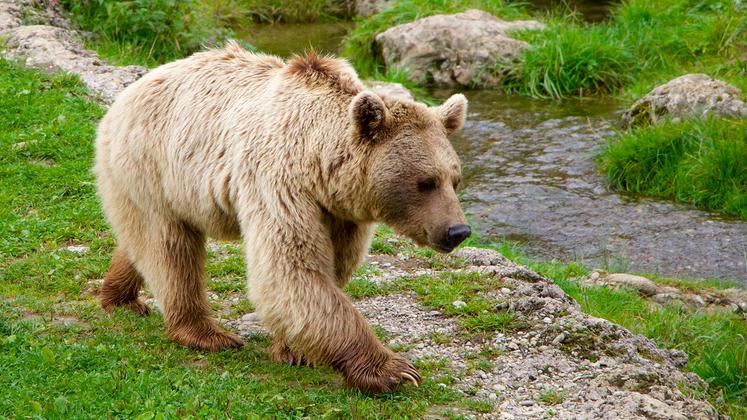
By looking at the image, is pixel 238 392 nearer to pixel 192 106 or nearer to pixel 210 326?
pixel 210 326

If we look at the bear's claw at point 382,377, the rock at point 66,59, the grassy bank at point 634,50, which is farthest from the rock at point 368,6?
the bear's claw at point 382,377

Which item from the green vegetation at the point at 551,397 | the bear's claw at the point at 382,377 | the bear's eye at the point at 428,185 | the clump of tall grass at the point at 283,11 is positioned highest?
the bear's eye at the point at 428,185

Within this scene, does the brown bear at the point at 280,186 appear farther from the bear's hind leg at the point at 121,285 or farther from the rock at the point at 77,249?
the rock at the point at 77,249

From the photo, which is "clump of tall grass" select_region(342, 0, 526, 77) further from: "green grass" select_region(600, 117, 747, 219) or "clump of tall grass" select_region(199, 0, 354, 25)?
"green grass" select_region(600, 117, 747, 219)

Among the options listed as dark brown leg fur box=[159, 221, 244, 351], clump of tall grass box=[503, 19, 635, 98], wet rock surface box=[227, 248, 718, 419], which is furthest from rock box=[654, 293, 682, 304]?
clump of tall grass box=[503, 19, 635, 98]

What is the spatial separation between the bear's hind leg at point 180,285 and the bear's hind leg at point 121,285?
396 mm

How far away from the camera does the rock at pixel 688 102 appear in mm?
10508

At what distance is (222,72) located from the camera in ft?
18.2

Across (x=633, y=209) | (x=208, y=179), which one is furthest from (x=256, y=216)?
(x=633, y=209)

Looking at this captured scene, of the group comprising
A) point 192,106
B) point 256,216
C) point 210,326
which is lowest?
point 210,326

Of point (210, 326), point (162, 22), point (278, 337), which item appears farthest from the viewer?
point (162, 22)

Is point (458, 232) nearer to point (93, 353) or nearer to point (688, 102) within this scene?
point (93, 353)

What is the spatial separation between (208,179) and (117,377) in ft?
3.71

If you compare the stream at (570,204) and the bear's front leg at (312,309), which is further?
the stream at (570,204)
